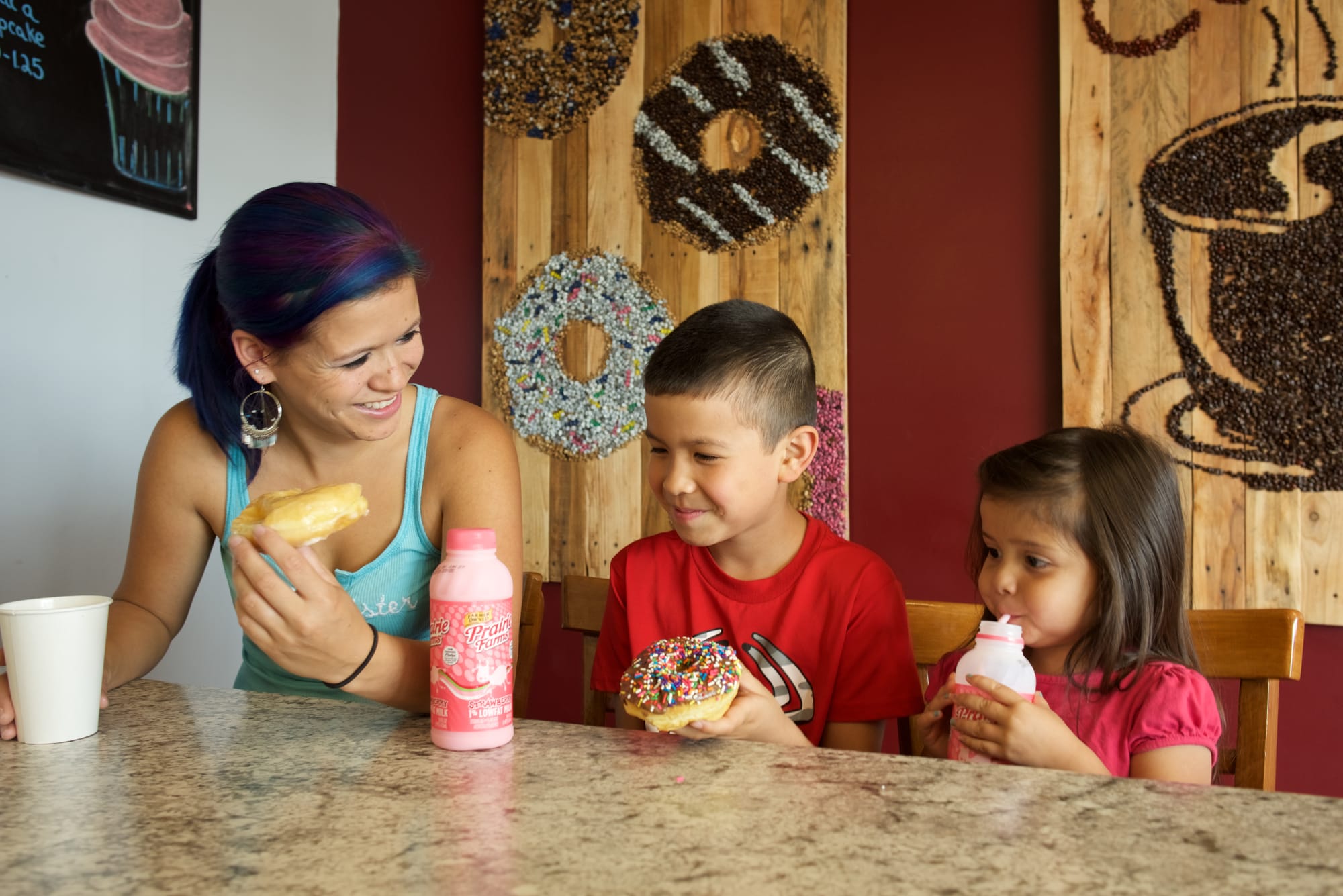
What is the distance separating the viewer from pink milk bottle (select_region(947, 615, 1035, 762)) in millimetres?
1010

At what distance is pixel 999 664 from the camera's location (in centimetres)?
101

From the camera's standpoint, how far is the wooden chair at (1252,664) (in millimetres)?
1276

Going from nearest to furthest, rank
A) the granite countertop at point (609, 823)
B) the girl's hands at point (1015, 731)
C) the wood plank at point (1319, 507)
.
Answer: the granite countertop at point (609, 823) → the girl's hands at point (1015, 731) → the wood plank at point (1319, 507)

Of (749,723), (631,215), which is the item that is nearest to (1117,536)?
(749,723)

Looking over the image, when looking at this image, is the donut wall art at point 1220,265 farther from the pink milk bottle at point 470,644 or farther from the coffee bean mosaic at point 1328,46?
the pink milk bottle at point 470,644

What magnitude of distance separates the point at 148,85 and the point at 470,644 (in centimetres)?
221

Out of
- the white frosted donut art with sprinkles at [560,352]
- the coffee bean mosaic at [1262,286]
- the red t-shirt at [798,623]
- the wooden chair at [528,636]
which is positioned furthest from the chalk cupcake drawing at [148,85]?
the coffee bean mosaic at [1262,286]

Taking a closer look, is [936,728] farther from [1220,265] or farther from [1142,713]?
[1220,265]

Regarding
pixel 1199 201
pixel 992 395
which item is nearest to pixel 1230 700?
pixel 992 395

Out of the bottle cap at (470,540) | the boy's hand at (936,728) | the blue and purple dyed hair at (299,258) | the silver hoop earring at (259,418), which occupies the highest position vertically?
the blue and purple dyed hair at (299,258)

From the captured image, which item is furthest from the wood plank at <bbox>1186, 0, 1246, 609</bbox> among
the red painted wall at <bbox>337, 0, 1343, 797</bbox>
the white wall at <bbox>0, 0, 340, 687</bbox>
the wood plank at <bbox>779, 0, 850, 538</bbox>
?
the white wall at <bbox>0, 0, 340, 687</bbox>

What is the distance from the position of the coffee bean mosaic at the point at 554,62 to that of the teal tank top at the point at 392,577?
1670 mm

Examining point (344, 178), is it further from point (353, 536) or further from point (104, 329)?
point (353, 536)

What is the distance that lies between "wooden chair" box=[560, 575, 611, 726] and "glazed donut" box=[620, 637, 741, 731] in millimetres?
565
